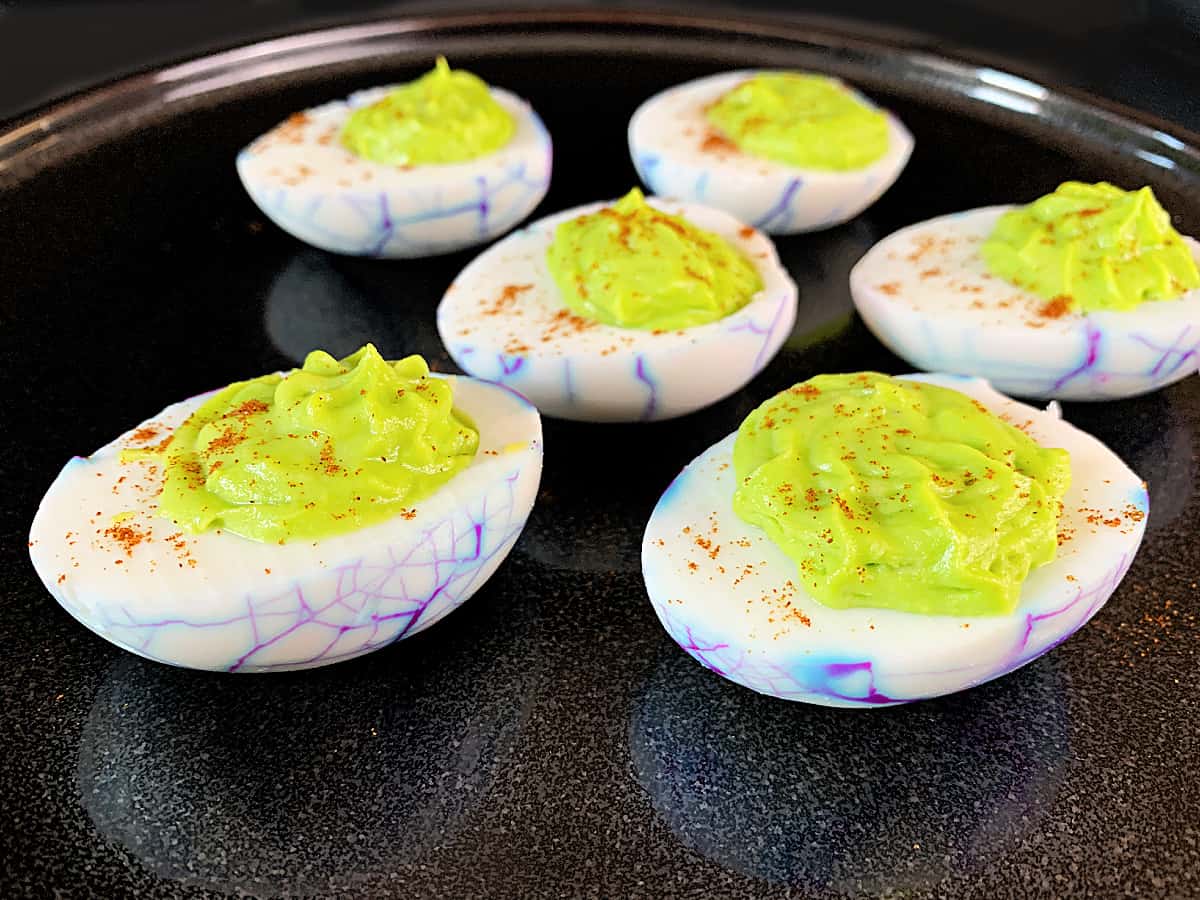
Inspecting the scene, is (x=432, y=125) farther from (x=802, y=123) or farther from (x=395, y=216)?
(x=802, y=123)

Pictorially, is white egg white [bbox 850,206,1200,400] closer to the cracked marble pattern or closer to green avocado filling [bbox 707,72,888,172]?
green avocado filling [bbox 707,72,888,172]

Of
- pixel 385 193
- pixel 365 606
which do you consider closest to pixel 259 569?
pixel 365 606

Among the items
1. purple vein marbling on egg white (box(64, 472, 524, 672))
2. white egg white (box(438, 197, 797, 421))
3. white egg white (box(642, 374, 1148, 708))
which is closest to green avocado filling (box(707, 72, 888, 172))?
white egg white (box(438, 197, 797, 421))

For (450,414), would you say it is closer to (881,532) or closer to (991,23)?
(881,532)

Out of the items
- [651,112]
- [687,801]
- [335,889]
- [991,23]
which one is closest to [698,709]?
[687,801]

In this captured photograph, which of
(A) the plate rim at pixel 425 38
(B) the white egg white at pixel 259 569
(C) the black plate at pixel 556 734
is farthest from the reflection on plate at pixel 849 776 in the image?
(A) the plate rim at pixel 425 38
